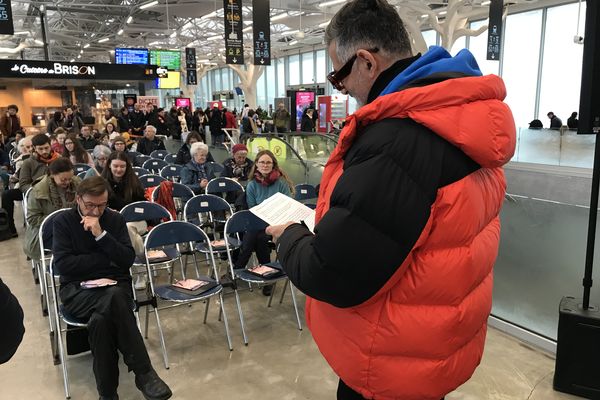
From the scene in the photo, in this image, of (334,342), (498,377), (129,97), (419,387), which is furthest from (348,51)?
(129,97)

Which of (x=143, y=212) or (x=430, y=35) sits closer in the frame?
(x=143, y=212)

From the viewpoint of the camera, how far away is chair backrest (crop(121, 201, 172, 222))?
467cm

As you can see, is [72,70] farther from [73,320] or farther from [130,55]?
[73,320]

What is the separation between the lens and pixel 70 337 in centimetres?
354

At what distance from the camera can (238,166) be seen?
7.23 m

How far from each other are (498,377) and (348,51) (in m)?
2.83

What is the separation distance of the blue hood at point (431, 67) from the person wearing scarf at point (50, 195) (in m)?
4.00

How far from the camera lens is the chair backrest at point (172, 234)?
13.1ft

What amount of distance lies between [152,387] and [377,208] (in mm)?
2442

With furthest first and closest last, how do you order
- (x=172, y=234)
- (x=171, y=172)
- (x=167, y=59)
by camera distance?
(x=167, y=59) < (x=171, y=172) < (x=172, y=234)

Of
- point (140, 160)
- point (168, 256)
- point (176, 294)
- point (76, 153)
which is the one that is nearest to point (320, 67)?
point (140, 160)

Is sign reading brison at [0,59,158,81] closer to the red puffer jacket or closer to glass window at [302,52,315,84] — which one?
the red puffer jacket

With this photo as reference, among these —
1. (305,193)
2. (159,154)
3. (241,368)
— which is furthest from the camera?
(159,154)

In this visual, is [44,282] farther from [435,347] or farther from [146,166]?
[146,166]
